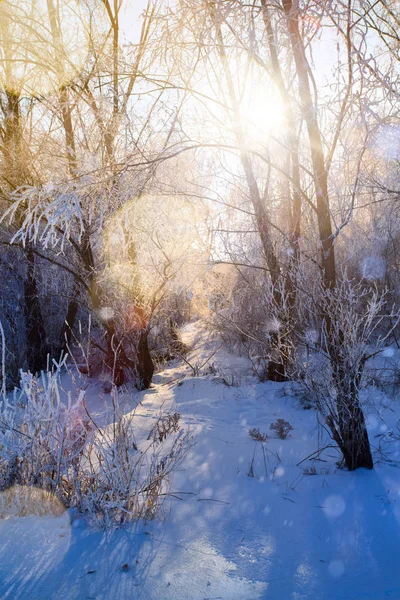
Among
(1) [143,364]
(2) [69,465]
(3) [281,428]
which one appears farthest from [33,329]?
(2) [69,465]

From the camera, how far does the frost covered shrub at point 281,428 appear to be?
4953mm

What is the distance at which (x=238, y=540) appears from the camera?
9.45ft

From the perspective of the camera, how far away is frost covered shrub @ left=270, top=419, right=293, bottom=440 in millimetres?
4953

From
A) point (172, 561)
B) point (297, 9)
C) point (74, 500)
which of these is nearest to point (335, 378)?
point (172, 561)

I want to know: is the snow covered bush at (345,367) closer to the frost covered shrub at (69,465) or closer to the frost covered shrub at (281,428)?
the frost covered shrub at (281,428)

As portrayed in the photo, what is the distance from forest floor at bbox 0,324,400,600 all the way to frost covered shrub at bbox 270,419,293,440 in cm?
37

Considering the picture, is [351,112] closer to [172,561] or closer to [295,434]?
[172,561]

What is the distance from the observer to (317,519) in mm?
3160

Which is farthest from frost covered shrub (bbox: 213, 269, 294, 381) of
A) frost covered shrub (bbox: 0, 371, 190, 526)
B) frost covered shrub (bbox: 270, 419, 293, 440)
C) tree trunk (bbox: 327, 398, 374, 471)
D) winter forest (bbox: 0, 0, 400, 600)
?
frost covered shrub (bbox: 0, 371, 190, 526)

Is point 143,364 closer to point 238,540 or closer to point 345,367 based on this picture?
point 345,367

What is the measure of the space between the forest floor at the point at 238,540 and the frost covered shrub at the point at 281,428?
0.37 metres

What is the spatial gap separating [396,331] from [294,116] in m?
5.16

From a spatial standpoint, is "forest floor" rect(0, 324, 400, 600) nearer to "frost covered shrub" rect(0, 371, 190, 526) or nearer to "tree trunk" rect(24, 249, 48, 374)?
"frost covered shrub" rect(0, 371, 190, 526)

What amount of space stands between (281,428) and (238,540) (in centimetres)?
226
